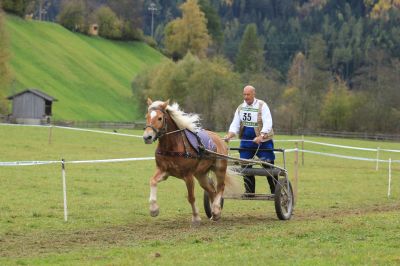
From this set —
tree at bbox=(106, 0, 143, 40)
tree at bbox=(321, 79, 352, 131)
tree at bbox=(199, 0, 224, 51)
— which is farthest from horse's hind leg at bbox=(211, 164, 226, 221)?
tree at bbox=(199, 0, 224, 51)

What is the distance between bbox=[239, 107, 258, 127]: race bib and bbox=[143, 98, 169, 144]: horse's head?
2129 millimetres

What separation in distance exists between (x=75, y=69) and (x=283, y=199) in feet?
324

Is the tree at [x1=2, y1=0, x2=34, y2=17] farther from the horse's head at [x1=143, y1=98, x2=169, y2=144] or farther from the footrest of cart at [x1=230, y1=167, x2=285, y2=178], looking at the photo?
the horse's head at [x1=143, y1=98, x2=169, y2=144]

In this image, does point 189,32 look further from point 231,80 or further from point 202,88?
point 202,88

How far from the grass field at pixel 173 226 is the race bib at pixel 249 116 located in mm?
1726

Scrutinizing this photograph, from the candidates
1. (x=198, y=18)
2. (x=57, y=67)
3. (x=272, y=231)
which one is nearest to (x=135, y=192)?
(x=272, y=231)

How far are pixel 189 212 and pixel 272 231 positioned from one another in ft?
12.0

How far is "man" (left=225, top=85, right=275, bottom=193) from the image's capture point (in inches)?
545

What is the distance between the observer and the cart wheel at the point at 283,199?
13336 mm

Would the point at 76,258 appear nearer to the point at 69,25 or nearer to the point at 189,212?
the point at 189,212

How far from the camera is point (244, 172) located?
13.8 m

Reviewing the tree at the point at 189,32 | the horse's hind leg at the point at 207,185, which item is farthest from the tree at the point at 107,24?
the horse's hind leg at the point at 207,185

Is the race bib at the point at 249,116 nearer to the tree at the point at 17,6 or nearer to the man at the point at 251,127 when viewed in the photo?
the man at the point at 251,127

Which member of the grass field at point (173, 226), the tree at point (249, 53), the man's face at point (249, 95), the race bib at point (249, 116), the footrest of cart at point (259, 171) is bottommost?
the grass field at point (173, 226)
